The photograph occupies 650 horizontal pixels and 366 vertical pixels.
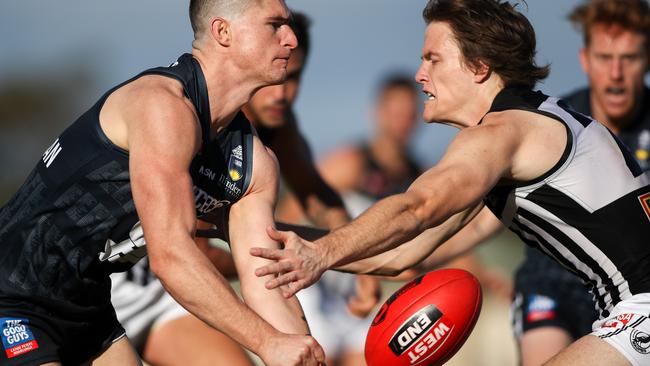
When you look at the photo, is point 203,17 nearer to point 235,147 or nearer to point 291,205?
point 235,147

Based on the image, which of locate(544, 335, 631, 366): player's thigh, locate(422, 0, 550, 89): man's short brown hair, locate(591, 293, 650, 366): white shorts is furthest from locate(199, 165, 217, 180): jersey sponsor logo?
locate(591, 293, 650, 366): white shorts

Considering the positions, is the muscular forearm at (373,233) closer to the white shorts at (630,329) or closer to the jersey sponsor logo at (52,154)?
the white shorts at (630,329)

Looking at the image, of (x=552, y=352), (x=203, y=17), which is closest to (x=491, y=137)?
(x=203, y=17)

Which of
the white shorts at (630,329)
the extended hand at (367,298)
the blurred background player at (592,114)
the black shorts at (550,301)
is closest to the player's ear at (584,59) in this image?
the blurred background player at (592,114)

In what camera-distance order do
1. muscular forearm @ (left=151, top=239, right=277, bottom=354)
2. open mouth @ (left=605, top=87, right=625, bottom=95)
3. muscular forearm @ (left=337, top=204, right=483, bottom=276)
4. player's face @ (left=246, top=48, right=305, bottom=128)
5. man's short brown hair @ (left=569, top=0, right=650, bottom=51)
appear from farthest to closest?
man's short brown hair @ (left=569, top=0, right=650, bottom=51) → open mouth @ (left=605, top=87, right=625, bottom=95) → player's face @ (left=246, top=48, right=305, bottom=128) → muscular forearm @ (left=337, top=204, right=483, bottom=276) → muscular forearm @ (left=151, top=239, right=277, bottom=354)

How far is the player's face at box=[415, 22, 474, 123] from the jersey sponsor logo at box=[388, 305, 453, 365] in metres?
1.02

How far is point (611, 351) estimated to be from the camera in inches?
172

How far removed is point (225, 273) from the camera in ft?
24.1

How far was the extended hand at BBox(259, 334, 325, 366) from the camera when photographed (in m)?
4.01

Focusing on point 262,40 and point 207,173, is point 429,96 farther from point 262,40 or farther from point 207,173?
point 207,173

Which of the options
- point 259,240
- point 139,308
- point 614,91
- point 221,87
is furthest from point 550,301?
point 221,87

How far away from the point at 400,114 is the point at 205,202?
4930 millimetres

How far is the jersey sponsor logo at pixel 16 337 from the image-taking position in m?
4.50

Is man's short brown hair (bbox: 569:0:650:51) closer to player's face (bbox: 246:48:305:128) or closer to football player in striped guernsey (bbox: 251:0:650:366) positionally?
player's face (bbox: 246:48:305:128)
